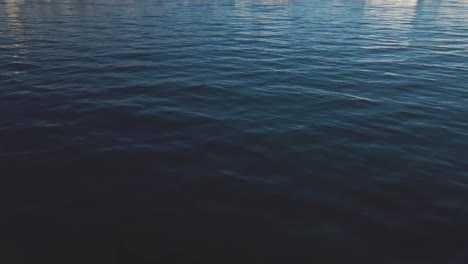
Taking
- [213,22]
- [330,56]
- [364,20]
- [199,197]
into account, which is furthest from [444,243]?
[364,20]

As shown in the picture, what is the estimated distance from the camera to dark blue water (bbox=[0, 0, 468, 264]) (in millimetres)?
7641

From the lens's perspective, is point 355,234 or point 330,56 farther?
point 330,56

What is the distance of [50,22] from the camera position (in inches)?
1534

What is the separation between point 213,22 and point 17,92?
28565 mm

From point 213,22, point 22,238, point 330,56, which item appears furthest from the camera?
point 213,22

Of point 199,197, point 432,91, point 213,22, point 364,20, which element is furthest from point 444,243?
point 364,20

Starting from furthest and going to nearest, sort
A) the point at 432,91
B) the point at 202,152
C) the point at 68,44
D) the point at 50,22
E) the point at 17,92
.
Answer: the point at 50,22 → the point at 68,44 → the point at 432,91 → the point at 17,92 → the point at 202,152

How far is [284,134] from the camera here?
41.8 feet

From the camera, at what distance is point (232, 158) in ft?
36.4

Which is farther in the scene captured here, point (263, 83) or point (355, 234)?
point (263, 83)

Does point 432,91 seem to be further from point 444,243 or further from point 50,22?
point 50,22

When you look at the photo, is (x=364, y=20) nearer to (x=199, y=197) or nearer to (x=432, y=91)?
(x=432, y=91)

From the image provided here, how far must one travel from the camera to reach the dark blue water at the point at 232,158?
7.64 meters

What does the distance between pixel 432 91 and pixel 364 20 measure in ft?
97.6
